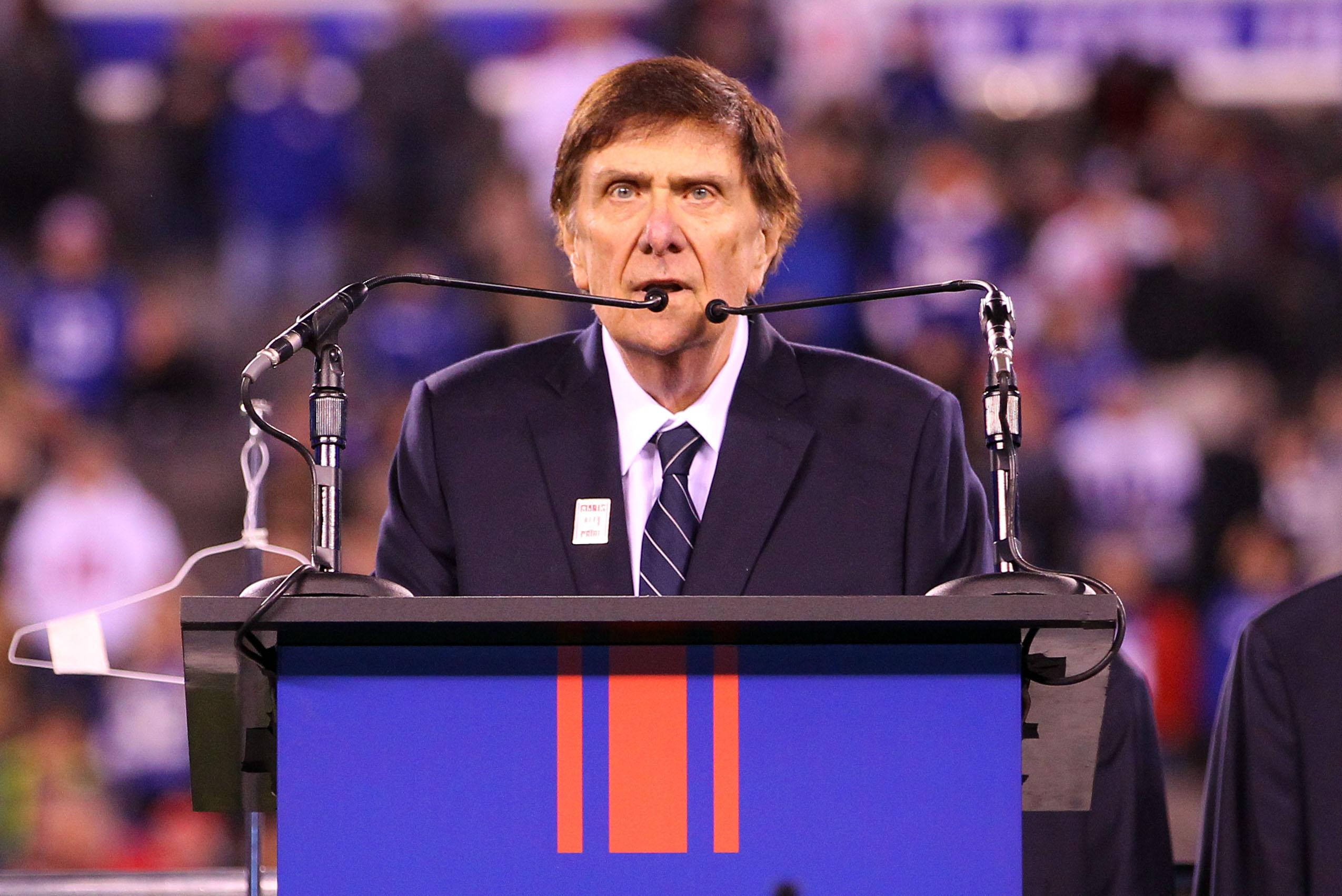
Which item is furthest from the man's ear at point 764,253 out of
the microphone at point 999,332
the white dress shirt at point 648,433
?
the microphone at point 999,332

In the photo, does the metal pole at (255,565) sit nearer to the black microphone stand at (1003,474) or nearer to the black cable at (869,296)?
the black cable at (869,296)

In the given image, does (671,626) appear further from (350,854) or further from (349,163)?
(349,163)

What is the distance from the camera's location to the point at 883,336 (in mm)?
5789

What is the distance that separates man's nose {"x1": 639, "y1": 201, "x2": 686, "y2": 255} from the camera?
2.01 meters

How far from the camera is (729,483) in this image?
6.47 ft

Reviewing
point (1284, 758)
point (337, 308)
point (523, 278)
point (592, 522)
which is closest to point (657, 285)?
point (592, 522)

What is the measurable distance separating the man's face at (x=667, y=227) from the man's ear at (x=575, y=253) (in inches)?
2.1

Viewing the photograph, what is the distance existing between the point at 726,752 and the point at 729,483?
21.7 inches

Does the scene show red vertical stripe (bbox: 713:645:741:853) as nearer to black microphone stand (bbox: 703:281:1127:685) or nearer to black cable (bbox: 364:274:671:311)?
black microphone stand (bbox: 703:281:1127:685)

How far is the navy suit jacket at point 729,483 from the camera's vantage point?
6.41ft

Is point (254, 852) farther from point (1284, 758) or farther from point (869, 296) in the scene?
point (1284, 758)

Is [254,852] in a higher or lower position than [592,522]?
lower

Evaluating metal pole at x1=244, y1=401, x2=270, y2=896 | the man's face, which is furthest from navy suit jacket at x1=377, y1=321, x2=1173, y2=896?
metal pole at x1=244, y1=401, x2=270, y2=896

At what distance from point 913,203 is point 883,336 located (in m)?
0.57
